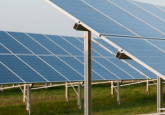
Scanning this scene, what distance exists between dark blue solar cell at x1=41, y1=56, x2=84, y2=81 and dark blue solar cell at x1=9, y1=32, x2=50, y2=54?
2.55 feet

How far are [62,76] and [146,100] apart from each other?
28.9 feet

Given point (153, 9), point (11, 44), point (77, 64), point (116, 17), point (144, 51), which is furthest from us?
point (77, 64)

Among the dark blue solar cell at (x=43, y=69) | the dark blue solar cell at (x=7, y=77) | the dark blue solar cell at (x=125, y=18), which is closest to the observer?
the dark blue solar cell at (x=125, y=18)

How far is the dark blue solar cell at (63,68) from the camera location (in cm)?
1587

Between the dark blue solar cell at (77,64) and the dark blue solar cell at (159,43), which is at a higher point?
the dark blue solar cell at (77,64)

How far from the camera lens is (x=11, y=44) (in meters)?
17.4

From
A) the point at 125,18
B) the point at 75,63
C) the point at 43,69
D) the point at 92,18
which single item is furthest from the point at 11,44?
the point at 92,18

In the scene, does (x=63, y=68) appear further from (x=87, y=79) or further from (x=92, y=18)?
(x=92, y=18)

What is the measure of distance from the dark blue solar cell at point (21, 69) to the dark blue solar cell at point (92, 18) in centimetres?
612

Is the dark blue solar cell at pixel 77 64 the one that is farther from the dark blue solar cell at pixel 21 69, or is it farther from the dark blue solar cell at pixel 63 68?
the dark blue solar cell at pixel 21 69

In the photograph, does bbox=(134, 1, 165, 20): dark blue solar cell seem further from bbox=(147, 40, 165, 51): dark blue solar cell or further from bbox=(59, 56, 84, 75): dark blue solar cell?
bbox=(59, 56, 84, 75): dark blue solar cell

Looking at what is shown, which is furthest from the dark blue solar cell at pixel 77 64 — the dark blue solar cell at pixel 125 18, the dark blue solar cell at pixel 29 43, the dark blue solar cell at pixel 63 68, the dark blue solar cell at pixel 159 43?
the dark blue solar cell at pixel 159 43

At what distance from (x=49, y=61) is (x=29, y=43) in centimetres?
238

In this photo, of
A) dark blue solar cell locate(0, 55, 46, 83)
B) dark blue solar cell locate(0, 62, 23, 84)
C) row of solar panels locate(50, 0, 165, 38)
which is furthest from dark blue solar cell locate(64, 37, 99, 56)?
row of solar panels locate(50, 0, 165, 38)
